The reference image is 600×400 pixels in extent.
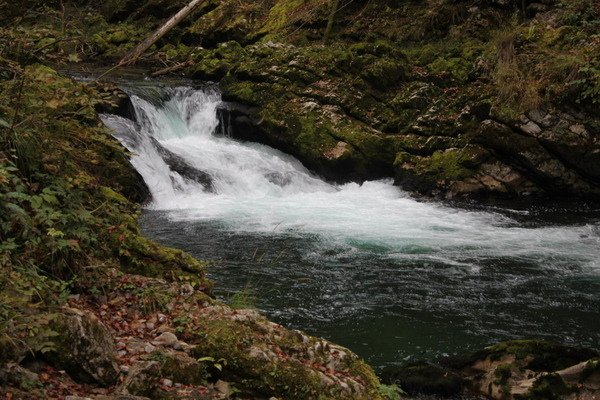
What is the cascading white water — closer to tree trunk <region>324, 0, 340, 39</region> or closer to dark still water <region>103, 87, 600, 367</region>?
dark still water <region>103, 87, 600, 367</region>

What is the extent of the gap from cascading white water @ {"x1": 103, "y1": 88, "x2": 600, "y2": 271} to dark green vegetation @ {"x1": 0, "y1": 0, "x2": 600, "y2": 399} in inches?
28.0

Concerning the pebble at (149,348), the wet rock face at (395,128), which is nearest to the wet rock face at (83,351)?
the pebble at (149,348)

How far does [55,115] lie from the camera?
16.6ft

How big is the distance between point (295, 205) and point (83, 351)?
9483 mm

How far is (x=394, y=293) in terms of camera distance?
8.23 metres

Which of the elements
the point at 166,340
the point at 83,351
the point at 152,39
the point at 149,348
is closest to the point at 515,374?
the point at 166,340

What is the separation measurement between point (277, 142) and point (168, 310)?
36.1 ft

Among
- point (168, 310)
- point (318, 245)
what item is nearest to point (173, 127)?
point (318, 245)

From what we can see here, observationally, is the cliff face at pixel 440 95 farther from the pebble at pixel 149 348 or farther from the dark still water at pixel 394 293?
the pebble at pixel 149 348

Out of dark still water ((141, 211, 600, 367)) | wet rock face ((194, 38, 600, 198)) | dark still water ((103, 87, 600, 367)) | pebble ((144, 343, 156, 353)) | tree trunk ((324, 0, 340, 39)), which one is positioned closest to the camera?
pebble ((144, 343, 156, 353))

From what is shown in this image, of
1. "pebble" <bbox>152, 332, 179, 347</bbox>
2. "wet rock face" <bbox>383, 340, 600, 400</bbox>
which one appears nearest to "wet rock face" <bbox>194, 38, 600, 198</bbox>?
"wet rock face" <bbox>383, 340, 600, 400</bbox>

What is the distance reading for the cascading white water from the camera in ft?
34.0

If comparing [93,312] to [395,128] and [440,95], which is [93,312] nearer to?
[395,128]

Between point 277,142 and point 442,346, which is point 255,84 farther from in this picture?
point 442,346
